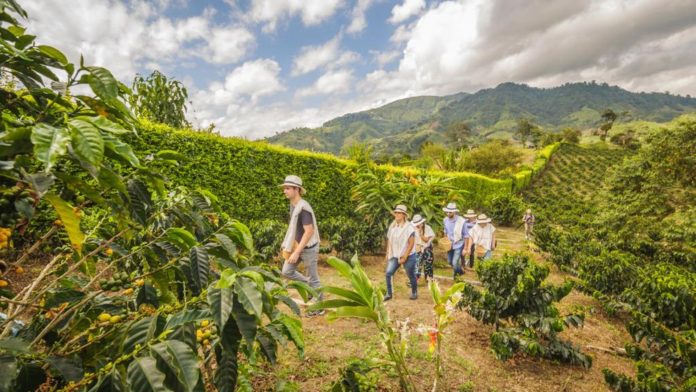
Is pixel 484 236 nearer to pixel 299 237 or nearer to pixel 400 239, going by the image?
pixel 400 239

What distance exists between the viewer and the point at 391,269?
19.7ft

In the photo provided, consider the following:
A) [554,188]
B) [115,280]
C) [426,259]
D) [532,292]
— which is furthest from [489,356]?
[554,188]

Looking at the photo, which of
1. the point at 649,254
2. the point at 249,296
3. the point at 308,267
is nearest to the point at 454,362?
the point at 308,267

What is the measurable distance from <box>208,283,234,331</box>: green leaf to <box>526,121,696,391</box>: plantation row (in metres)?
3.75

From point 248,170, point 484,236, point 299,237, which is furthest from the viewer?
point 248,170

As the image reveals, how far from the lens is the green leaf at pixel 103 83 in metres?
1.12

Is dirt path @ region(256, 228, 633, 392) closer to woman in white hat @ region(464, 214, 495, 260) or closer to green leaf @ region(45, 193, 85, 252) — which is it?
green leaf @ region(45, 193, 85, 252)

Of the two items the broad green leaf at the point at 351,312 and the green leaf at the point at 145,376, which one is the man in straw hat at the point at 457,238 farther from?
the green leaf at the point at 145,376

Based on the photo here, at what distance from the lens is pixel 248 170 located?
370 inches

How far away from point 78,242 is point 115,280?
0.34 m

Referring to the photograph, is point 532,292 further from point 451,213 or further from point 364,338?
point 451,213

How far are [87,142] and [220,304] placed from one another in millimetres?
582

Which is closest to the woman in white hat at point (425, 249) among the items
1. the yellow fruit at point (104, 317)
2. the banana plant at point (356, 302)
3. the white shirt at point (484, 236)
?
the white shirt at point (484, 236)

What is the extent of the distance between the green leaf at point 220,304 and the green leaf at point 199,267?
0.34 meters
